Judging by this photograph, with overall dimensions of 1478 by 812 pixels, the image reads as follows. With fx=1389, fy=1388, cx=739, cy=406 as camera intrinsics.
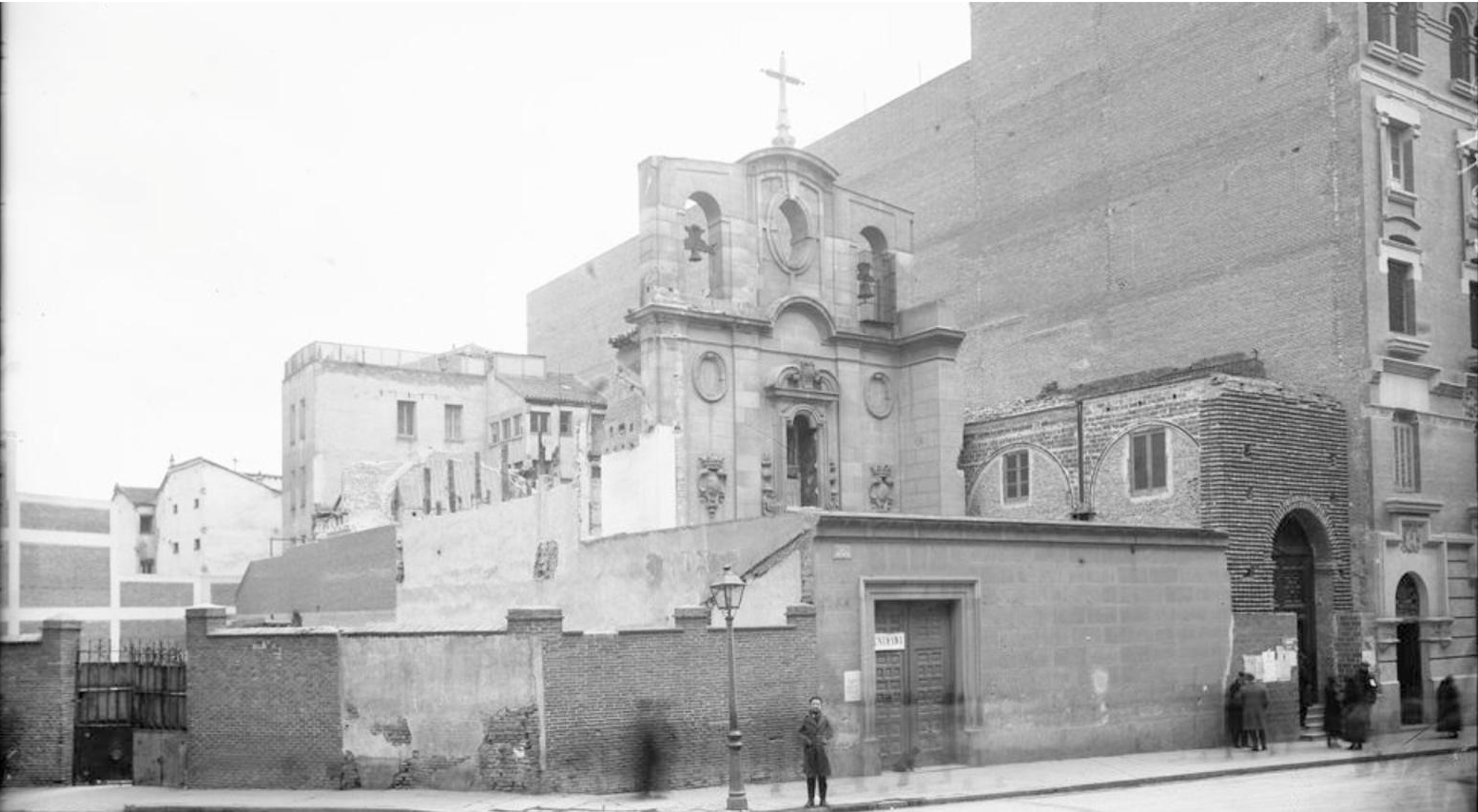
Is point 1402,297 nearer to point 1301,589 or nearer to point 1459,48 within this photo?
point 1459,48

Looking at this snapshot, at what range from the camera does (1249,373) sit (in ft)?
111

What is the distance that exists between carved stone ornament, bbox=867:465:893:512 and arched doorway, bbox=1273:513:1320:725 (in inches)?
339

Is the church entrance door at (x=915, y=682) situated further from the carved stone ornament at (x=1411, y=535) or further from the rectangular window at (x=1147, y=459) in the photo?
the carved stone ornament at (x=1411, y=535)

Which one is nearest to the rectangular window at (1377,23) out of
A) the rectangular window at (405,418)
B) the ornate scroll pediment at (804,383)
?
the ornate scroll pediment at (804,383)

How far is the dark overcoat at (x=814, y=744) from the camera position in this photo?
18875mm

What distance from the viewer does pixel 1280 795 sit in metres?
19.1

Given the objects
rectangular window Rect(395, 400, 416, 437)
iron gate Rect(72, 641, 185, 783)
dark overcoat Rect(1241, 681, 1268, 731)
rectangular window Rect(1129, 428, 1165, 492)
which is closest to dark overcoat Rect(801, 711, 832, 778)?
dark overcoat Rect(1241, 681, 1268, 731)

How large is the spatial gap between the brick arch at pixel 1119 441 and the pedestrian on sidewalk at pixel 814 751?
13477mm

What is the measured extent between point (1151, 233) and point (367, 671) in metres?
24.9

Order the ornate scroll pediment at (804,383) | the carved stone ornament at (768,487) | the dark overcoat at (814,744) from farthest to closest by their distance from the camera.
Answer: the ornate scroll pediment at (804,383) < the carved stone ornament at (768,487) < the dark overcoat at (814,744)

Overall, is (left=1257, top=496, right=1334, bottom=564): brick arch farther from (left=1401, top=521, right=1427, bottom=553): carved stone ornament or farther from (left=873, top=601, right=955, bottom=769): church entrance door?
(left=873, top=601, right=955, bottom=769): church entrance door

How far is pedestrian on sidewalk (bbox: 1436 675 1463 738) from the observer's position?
18770 millimetres

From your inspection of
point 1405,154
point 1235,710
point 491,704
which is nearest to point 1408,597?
point 1235,710

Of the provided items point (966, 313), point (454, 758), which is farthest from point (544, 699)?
point (966, 313)
